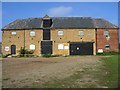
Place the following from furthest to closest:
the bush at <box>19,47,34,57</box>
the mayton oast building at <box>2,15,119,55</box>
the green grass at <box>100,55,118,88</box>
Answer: the mayton oast building at <box>2,15,119,55</box>, the bush at <box>19,47,34,57</box>, the green grass at <box>100,55,118,88</box>

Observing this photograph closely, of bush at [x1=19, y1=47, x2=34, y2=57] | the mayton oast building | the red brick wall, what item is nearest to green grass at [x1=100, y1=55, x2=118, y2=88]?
bush at [x1=19, y1=47, x2=34, y2=57]

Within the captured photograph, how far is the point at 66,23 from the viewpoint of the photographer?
179 feet

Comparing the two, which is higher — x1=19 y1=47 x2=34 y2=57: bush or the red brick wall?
the red brick wall

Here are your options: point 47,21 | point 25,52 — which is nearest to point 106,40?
point 47,21

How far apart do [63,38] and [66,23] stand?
11.3 ft

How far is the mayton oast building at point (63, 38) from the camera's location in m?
52.9

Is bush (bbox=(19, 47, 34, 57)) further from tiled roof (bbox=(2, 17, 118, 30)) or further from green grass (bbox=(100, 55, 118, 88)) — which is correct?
green grass (bbox=(100, 55, 118, 88))

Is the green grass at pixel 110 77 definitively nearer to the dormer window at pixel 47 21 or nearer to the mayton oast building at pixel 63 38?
the mayton oast building at pixel 63 38

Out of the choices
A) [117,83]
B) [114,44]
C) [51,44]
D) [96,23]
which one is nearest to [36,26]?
[51,44]

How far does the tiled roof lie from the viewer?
5385 centimetres

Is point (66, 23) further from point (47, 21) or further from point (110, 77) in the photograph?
point (110, 77)

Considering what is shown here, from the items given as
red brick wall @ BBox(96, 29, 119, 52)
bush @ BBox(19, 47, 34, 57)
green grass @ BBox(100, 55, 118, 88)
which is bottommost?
green grass @ BBox(100, 55, 118, 88)

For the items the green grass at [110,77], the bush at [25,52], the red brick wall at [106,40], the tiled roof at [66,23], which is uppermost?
the tiled roof at [66,23]

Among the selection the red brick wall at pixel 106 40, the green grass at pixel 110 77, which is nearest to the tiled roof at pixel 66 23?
the red brick wall at pixel 106 40
